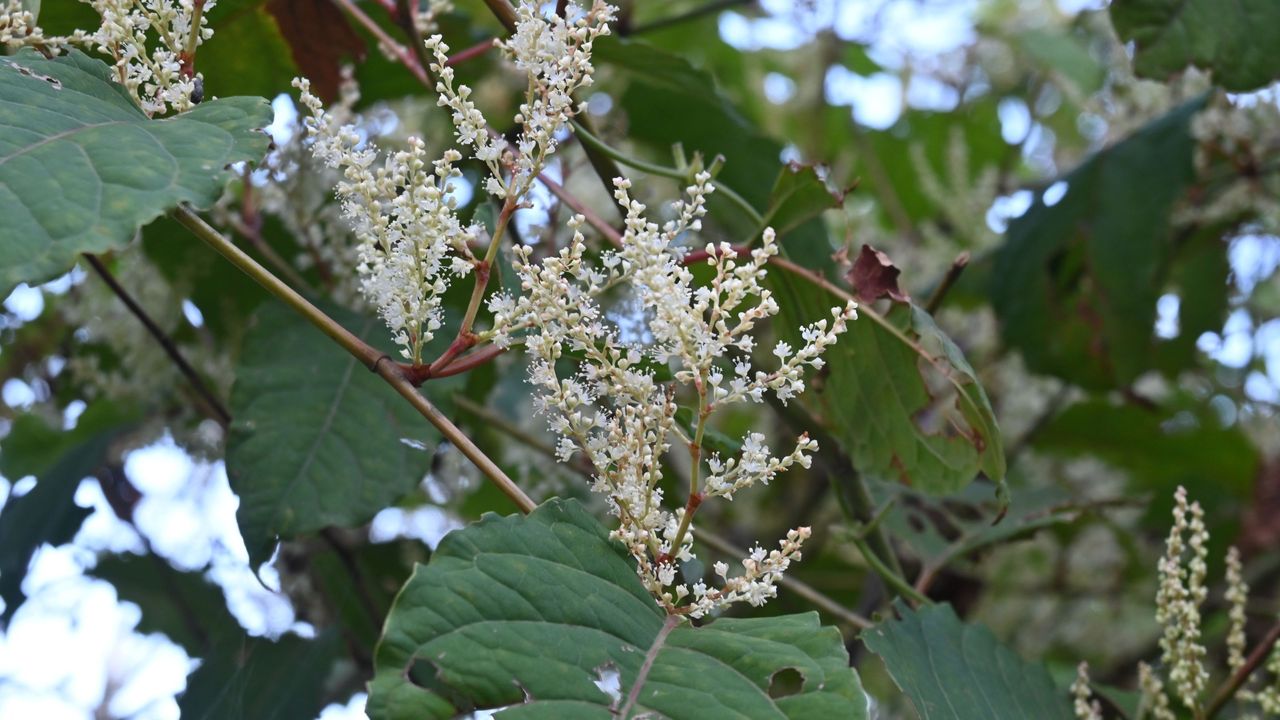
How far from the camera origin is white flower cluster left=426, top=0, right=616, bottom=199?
0.98m

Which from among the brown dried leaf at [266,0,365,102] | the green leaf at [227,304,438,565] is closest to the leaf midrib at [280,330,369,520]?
the green leaf at [227,304,438,565]

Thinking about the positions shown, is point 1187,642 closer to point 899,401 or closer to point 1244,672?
point 1244,672

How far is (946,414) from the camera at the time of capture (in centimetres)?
135

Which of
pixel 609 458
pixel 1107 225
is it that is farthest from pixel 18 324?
pixel 1107 225

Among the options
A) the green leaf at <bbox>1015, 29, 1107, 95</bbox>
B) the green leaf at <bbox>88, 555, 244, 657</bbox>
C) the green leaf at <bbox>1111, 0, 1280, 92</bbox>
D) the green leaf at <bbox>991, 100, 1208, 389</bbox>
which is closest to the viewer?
the green leaf at <bbox>1111, 0, 1280, 92</bbox>

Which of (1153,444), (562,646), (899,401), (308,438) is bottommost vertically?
(562,646)

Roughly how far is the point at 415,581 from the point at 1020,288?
1.77 m

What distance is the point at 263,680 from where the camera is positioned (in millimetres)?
1526

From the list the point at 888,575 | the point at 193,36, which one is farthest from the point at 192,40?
the point at 888,575

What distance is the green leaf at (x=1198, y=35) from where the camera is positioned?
174 centimetres

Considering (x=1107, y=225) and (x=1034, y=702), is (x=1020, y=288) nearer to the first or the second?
(x=1107, y=225)

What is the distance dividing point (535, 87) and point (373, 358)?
0.89 ft

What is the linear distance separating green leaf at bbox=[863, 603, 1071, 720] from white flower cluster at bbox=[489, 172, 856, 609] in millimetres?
215

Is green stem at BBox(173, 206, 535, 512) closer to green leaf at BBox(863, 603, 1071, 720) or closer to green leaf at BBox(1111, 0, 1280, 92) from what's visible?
green leaf at BBox(863, 603, 1071, 720)
